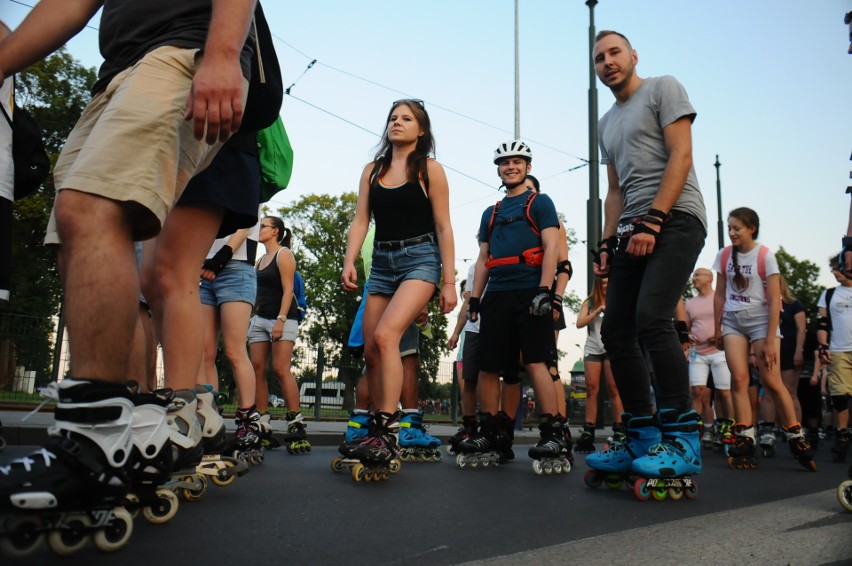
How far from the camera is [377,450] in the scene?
4246mm

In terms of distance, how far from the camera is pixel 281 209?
53.3m

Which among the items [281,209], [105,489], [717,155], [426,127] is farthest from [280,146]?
[281,209]

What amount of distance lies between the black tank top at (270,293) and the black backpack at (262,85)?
14.9 feet

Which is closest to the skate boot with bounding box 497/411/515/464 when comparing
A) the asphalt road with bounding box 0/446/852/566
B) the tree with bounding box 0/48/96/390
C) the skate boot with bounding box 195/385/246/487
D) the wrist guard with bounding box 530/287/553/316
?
the wrist guard with bounding box 530/287/553/316

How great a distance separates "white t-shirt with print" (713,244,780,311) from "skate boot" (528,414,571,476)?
2.24 m

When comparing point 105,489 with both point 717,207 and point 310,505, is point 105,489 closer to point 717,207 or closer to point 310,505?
point 310,505

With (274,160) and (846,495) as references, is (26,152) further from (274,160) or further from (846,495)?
(846,495)

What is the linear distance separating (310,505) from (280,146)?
1.83 m

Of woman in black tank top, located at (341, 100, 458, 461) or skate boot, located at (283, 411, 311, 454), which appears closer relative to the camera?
woman in black tank top, located at (341, 100, 458, 461)

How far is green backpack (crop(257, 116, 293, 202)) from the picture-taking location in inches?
154

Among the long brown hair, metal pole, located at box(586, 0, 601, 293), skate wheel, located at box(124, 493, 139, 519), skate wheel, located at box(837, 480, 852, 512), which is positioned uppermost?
metal pole, located at box(586, 0, 601, 293)

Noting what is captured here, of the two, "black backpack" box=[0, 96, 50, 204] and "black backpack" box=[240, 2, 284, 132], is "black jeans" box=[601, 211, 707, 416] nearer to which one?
"black backpack" box=[240, 2, 284, 132]

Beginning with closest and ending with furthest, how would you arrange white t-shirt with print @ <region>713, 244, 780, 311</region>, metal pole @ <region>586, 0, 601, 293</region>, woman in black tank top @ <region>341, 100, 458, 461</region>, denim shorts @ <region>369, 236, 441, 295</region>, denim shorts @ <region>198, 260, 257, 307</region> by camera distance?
woman in black tank top @ <region>341, 100, 458, 461</region>
denim shorts @ <region>369, 236, 441, 295</region>
denim shorts @ <region>198, 260, 257, 307</region>
white t-shirt with print @ <region>713, 244, 780, 311</region>
metal pole @ <region>586, 0, 601, 293</region>

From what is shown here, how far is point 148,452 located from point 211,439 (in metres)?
1.08
